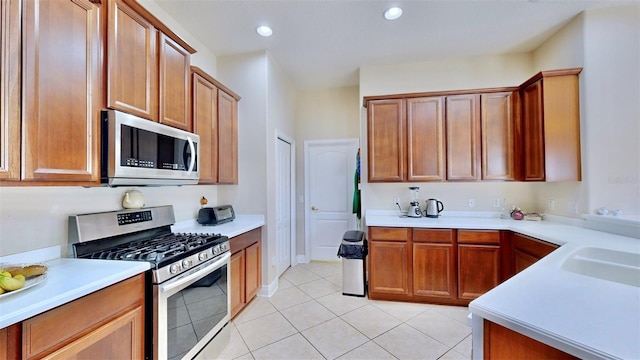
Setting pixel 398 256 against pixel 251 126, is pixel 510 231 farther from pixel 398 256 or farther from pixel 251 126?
pixel 251 126

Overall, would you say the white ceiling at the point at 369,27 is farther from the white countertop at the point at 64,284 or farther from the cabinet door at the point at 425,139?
the white countertop at the point at 64,284

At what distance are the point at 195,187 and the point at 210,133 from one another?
2.13ft

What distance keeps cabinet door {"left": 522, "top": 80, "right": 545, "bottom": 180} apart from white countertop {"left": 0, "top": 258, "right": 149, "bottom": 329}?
3588 millimetres

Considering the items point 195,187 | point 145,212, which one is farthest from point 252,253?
point 145,212

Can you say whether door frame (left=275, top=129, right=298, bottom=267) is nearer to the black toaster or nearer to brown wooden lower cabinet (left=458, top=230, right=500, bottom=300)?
the black toaster

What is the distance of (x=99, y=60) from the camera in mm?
1518

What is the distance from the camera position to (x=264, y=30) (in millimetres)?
2785

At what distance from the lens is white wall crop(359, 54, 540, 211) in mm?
3297

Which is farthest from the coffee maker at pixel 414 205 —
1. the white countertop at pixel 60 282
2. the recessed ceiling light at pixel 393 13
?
the white countertop at pixel 60 282

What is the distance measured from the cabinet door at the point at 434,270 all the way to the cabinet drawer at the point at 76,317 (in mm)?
2560

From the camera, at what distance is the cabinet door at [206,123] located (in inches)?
96.0

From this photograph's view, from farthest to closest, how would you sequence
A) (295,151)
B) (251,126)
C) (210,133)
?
(295,151), (251,126), (210,133)

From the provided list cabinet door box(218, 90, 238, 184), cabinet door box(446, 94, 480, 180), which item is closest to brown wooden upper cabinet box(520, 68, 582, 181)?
cabinet door box(446, 94, 480, 180)

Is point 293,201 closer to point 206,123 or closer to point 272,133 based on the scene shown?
point 272,133
